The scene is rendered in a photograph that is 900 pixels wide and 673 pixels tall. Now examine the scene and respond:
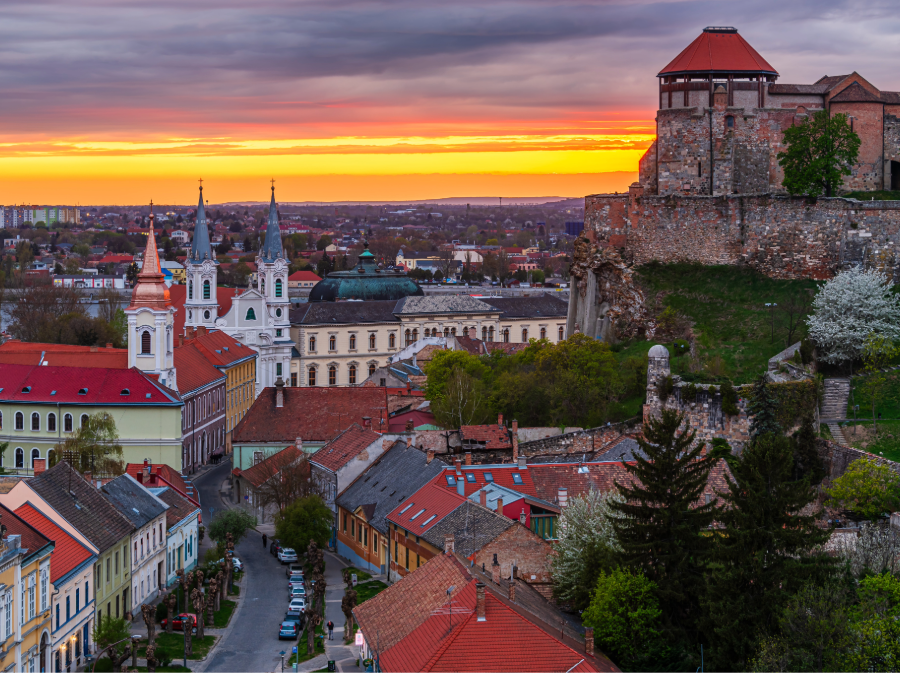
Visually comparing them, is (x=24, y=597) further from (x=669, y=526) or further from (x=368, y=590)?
(x=669, y=526)

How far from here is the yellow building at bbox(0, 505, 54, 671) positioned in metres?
41.4

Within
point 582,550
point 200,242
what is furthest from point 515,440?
point 200,242

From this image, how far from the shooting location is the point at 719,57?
7706cm

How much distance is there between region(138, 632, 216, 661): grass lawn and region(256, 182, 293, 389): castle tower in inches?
2715

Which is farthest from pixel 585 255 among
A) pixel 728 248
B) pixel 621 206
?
pixel 728 248

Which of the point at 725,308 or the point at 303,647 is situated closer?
the point at 303,647

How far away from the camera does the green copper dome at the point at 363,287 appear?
484 ft

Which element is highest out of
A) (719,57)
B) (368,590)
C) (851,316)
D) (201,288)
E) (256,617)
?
(719,57)

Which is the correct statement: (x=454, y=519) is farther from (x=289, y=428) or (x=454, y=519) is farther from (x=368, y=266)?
(x=368, y=266)

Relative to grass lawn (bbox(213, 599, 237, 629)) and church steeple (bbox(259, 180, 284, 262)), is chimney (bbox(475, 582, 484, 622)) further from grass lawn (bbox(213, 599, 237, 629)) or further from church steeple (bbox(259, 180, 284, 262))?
church steeple (bbox(259, 180, 284, 262))

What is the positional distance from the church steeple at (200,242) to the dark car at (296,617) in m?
71.7

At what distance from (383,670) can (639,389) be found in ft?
114

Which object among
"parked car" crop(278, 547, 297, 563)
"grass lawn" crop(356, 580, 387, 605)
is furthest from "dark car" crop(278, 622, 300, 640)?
"parked car" crop(278, 547, 297, 563)

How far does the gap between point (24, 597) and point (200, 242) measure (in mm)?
83256
